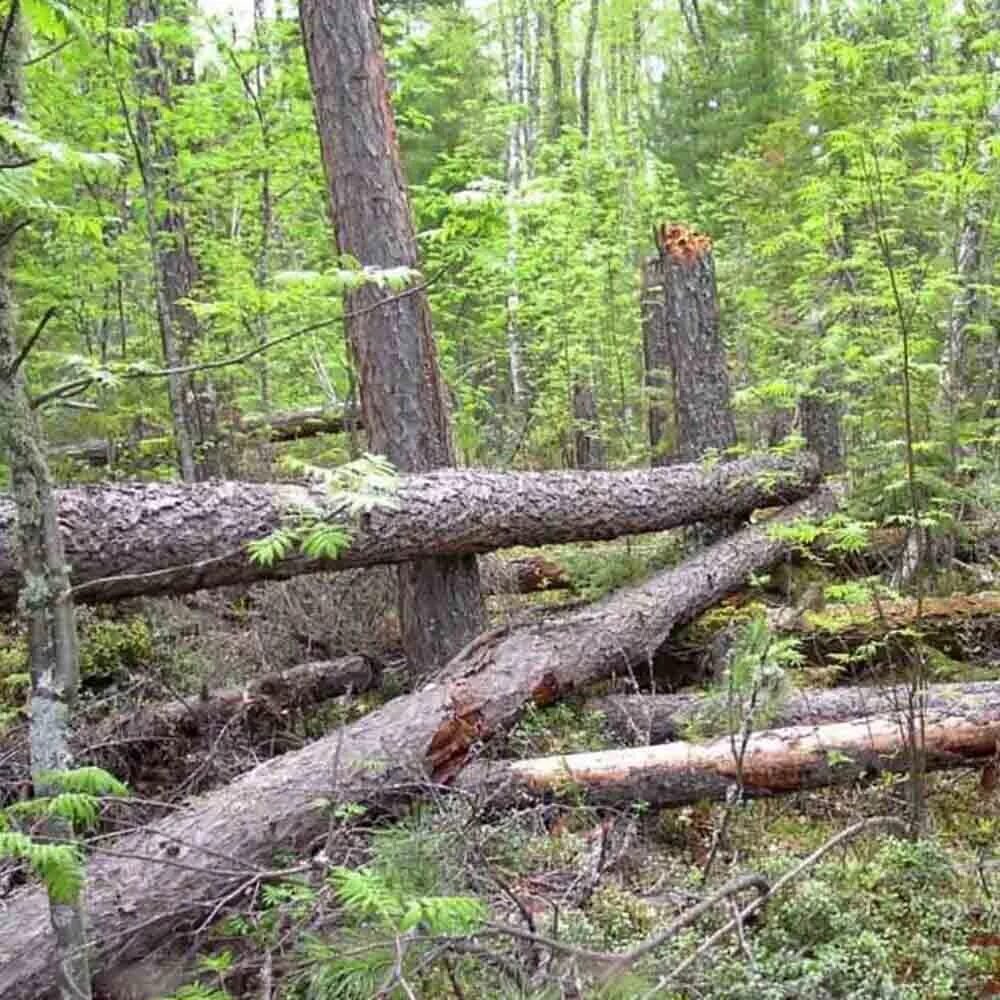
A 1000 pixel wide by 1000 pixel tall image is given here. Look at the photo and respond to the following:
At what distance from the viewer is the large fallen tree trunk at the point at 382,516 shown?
4.07 meters

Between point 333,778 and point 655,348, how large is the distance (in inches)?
323

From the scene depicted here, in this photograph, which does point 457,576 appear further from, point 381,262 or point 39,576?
point 39,576

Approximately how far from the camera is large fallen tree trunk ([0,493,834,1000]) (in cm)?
302

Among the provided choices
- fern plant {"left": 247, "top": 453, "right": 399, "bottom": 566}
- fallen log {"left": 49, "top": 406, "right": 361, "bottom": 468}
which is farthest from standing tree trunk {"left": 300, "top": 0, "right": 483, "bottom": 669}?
fern plant {"left": 247, "top": 453, "right": 399, "bottom": 566}

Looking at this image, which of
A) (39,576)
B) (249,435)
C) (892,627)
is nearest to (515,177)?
(249,435)

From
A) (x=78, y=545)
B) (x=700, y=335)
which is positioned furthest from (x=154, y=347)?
(x=78, y=545)

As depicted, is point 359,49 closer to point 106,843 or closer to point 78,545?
point 78,545

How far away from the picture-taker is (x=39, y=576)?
2346 millimetres

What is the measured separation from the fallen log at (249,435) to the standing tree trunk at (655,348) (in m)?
A: 3.19

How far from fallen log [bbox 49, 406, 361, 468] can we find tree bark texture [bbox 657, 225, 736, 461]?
2.70 m

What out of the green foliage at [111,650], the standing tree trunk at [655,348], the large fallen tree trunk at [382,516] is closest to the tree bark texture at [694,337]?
the large fallen tree trunk at [382,516]

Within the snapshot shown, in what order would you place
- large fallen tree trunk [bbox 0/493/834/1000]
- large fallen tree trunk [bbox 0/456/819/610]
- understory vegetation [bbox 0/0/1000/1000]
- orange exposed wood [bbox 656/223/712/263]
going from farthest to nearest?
orange exposed wood [bbox 656/223/712/263], large fallen tree trunk [bbox 0/456/819/610], large fallen tree trunk [bbox 0/493/834/1000], understory vegetation [bbox 0/0/1000/1000]

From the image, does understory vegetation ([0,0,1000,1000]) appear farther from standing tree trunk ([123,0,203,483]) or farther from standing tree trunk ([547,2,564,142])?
standing tree trunk ([547,2,564,142])

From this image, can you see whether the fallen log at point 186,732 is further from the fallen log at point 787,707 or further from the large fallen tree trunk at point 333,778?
the fallen log at point 787,707
